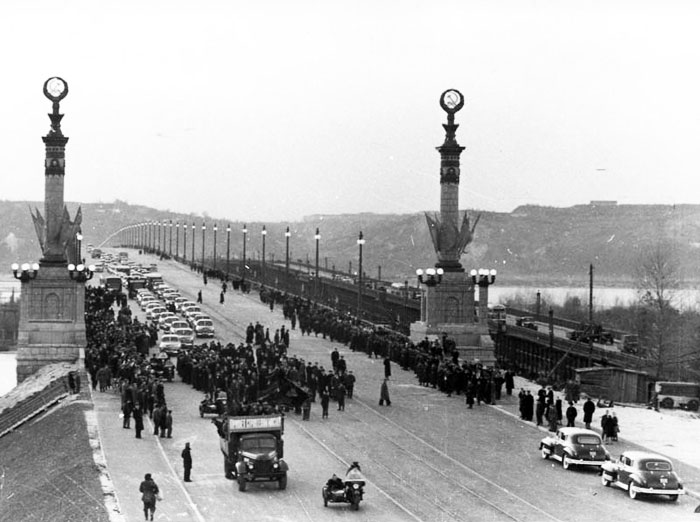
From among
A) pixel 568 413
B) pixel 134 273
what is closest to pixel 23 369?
pixel 568 413

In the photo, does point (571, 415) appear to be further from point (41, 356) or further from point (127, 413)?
point (41, 356)

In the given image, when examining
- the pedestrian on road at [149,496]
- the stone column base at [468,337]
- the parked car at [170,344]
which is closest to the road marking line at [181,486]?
the pedestrian on road at [149,496]

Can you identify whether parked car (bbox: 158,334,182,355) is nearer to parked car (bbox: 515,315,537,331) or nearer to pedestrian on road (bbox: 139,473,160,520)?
pedestrian on road (bbox: 139,473,160,520)

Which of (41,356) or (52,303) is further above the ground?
(52,303)

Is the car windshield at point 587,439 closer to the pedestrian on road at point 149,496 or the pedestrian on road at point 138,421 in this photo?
the pedestrian on road at point 149,496

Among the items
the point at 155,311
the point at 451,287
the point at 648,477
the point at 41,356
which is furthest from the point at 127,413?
the point at 155,311

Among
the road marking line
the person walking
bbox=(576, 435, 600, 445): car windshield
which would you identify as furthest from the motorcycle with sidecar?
the person walking
